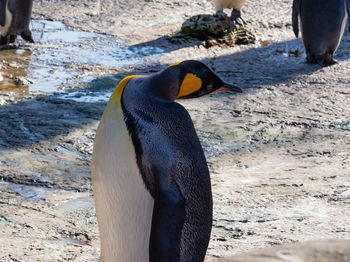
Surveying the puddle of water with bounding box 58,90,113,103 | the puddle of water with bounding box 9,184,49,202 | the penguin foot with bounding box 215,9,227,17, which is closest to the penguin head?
the puddle of water with bounding box 9,184,49,202

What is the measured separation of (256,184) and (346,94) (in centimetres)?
219

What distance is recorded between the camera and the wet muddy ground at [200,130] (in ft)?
9.43

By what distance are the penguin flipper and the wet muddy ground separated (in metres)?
0.73

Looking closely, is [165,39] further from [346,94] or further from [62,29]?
[346,94]

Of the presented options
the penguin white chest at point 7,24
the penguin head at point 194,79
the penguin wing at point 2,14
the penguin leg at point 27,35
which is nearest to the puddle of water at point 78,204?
the penguin head at point 194,79

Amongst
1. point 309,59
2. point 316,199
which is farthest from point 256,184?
point 309,59

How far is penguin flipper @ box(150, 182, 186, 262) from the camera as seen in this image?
1883 mm

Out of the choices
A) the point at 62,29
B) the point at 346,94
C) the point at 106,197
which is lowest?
the point at 62,29

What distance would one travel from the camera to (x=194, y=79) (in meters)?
2.03

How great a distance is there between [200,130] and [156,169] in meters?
2.41

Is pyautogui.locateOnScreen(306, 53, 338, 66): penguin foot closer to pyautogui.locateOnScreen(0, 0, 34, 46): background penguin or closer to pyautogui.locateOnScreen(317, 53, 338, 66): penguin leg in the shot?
pyautogui.locateOnScreen(317, 53, 338, 66): penguin leg

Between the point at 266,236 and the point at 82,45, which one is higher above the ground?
the point at 266,236

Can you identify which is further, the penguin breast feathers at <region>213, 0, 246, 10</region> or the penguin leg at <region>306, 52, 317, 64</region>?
the penguin breast feathers at <region>213, 0, 246, 10</region>

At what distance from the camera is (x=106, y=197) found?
6.96 feet
